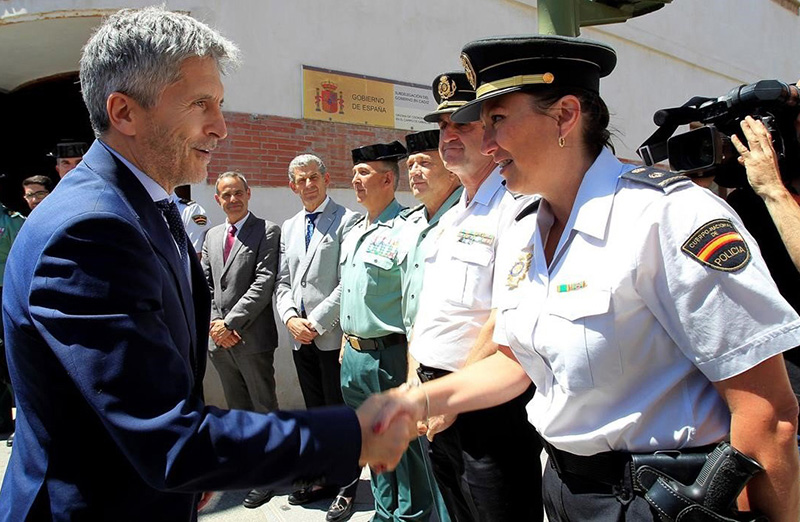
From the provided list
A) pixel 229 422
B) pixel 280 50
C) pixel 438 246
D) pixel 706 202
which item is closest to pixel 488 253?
pixel 438 246

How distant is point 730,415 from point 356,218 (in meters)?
3.47

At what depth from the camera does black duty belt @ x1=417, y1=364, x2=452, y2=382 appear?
257 centimetres

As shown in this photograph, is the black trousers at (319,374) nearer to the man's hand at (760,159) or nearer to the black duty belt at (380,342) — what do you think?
the black duty belt at (380,342)

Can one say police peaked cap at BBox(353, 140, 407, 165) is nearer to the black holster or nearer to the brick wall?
the brick wall

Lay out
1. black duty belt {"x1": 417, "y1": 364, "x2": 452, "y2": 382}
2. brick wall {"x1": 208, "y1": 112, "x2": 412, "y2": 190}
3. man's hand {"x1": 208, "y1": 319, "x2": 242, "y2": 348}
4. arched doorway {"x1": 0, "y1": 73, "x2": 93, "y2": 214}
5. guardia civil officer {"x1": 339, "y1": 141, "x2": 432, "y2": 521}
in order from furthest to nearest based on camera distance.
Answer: arched doorway {"x1": 0, "y1": 73, "x2": 93, "y2": 214} < brick wall {"x1": 208, "y1": 112, "x2": 412, "y2": 190} < man's hand {"x1": 208, "y1": 319, "x2": 242, "y2": 348} < guardia civil officer {"x1": 339, "y1": 141, "x2": 432, "y2": 521} < black duty belt {"x1": 417, "y1": 364, "x2": 452, "y2": 382}

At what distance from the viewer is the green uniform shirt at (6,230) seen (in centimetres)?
558

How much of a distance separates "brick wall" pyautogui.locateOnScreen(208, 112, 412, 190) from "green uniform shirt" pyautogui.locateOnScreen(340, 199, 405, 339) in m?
2.29

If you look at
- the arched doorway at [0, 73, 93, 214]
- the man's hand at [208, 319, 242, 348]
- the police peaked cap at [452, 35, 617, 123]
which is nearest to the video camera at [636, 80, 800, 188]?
the police peaked cap at [452, 35, 617, 123]

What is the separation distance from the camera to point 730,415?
1.41 m

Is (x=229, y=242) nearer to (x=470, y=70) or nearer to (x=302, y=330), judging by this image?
(x=302, y=330)

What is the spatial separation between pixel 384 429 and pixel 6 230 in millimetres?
5721

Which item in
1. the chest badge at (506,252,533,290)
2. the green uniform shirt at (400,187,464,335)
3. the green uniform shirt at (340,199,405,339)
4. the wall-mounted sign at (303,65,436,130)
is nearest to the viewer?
the chest badge at (506,252,533,290)

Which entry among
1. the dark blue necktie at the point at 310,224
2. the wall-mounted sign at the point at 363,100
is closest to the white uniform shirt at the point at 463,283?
the dark blue necktie at the point at 310,224

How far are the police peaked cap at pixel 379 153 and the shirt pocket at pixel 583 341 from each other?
282cm
